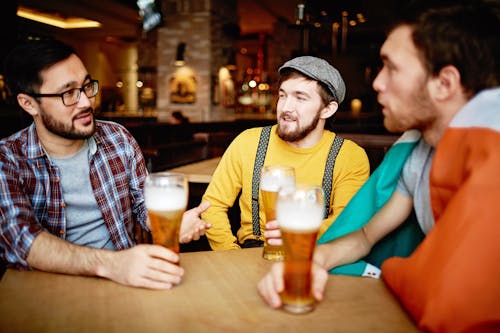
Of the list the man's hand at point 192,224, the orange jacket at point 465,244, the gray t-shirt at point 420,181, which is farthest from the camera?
the man's hand at point 192,224

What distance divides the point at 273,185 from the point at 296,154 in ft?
2.90

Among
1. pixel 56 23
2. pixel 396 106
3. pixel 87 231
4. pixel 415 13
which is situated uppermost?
pixel 56 23

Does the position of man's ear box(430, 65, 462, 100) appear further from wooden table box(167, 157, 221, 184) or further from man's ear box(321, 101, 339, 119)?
wooden table box(167, 157, 221, 184)

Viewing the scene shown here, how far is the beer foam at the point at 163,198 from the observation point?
1071 millimetres

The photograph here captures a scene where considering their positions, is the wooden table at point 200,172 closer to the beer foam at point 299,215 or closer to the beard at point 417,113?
the beard at point 417,113

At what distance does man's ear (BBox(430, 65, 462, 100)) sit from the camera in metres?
1.11

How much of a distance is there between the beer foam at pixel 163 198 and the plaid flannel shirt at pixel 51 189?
441 mm

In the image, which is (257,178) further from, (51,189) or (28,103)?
(28,103)

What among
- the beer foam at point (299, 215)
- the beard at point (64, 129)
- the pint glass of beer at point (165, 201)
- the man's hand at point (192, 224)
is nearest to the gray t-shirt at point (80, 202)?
the beard at point (64, 129)

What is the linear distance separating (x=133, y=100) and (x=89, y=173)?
53.2ft

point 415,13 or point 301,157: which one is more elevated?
point 415,13

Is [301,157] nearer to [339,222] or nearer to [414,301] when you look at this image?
[339,222]

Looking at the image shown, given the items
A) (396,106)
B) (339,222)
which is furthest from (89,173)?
(396,106)

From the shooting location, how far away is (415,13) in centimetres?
117
